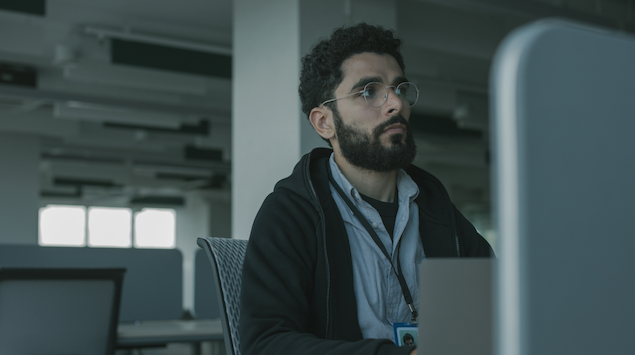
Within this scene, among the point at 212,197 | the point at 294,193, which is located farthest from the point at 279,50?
the point at 212,197

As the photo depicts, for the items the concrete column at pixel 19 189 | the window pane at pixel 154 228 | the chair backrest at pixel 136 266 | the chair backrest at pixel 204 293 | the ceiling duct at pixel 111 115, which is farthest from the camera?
the window pane at pixel 154 228

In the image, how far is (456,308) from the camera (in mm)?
574

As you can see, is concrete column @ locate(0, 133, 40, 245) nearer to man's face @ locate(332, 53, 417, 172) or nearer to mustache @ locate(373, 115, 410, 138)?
man's face @ locate(332, 53, 417, 172)

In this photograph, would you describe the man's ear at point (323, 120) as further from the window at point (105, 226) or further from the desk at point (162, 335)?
the window at point (105, 226)

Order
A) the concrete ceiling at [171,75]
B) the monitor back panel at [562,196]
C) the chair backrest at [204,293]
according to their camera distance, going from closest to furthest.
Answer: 1. the monitor back panel at [562,196]
2. the chair backrest at [204,293]
3. the concrete ceiling at [171,75]

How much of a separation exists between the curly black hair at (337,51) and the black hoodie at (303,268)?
0.69ft

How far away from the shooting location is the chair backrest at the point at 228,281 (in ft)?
4.05

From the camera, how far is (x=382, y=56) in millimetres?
1462

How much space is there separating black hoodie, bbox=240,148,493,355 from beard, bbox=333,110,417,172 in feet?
0.27

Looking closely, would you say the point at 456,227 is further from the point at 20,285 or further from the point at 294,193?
the point at 20,285

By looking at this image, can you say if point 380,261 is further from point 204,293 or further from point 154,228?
point 154,228

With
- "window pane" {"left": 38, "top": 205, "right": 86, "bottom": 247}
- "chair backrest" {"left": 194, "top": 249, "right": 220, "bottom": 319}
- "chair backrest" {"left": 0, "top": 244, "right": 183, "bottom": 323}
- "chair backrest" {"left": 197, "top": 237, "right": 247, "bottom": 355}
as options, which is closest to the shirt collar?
"chair backrest" {"left": 197, "top": 237, "right": 247, "bottom": 355}

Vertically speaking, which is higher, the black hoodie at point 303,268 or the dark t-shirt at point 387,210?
the dark t-shirt at point 387,210

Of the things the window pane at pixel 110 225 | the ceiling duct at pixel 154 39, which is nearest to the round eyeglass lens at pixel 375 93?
the ceiling duct at pixel 154 39
